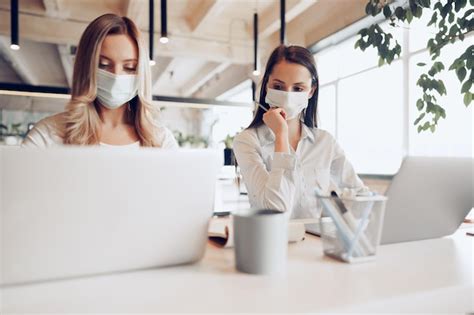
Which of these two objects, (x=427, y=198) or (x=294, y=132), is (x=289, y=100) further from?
(x=427, y=198)

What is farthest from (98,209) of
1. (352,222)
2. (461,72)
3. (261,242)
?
(461,72)

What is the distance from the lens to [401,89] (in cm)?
400

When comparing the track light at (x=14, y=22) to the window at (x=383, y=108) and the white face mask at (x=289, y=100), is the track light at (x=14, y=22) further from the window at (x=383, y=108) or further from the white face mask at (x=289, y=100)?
the window at (x=383, y=108)

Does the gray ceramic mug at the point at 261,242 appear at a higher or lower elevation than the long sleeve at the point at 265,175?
lower

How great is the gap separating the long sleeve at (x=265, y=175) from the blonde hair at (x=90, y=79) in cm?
41

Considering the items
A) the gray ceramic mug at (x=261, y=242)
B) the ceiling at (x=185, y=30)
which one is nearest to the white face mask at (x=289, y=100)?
the gray ceramic mug at (x=261, y=242)

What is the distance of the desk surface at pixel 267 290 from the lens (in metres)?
0.50

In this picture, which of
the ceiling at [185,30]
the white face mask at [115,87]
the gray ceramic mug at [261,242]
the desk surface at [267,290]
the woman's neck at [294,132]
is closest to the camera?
the desk surface at [267,290]

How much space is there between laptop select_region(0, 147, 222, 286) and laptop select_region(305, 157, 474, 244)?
16.4 inches

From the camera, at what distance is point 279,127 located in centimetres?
127

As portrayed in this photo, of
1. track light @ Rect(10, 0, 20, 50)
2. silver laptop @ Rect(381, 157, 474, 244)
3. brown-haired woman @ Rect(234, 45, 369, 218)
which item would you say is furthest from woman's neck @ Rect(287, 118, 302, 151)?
track light @ Rect(10, 0, 20, 50)

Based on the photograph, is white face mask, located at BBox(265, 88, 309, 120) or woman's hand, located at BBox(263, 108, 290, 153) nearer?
woman's hand, located at BBox(263, 108, 290, 153)

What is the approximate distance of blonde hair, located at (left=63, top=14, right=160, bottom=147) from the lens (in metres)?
1.20

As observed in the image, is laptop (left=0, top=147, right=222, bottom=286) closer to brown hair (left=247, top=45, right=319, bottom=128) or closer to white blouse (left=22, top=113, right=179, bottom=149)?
white blouse (left=22, top=113, right=179, bottom=149)
